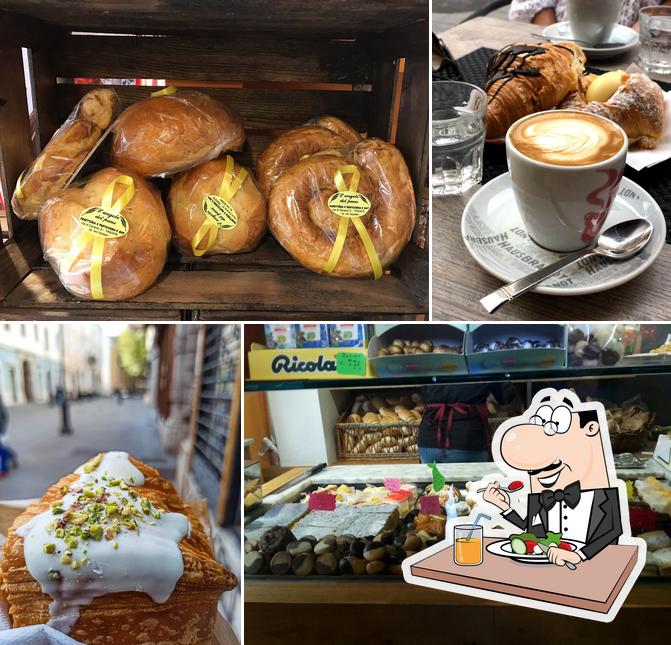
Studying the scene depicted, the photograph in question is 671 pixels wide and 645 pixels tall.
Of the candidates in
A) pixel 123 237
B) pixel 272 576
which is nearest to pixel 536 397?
pixel 272 576

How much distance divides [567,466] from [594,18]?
125 centimetres

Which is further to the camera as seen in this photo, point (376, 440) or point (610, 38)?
point (610, 38)

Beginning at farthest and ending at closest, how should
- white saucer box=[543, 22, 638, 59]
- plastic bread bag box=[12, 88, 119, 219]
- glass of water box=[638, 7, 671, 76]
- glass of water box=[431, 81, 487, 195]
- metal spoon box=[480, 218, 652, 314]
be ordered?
white saucer box=[543, 22, 638, 59] → glass of water box=[638, 7, 671, 76] → glass of water box=[431, 81, 487, 195] → plastic bread bag box=[12, 88, 119, 219] → metal spoon box=[480, 218, 652, 314]

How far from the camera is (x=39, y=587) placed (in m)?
0.81

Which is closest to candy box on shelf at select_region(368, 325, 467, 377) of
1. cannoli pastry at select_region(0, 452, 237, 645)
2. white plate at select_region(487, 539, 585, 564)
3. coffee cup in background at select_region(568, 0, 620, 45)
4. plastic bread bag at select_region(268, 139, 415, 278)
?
plastic bread bag at select_region(268, 139, 415, 278)

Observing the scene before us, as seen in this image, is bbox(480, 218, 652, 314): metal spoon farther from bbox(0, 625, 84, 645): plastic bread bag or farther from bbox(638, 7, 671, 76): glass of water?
bbox(638, 7, 671, 76): glass of water

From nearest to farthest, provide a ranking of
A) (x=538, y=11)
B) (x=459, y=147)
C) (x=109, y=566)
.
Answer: (x=109, y=566) → (x=459, y=147) → (x=538, y=11)

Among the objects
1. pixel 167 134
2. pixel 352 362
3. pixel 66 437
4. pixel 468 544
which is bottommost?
pixel 468 544

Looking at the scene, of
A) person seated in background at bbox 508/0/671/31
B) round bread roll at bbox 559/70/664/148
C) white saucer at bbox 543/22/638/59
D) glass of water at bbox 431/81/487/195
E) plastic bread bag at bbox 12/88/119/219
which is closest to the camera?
plastic bread bag at bbox 12/88/119/219

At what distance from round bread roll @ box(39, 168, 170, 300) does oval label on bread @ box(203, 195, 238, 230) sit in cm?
7

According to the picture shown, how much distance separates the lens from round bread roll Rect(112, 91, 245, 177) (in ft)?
2.95

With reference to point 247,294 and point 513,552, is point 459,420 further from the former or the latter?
point 247,294

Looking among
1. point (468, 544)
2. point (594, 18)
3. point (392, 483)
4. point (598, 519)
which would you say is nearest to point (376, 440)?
point (392, 483)

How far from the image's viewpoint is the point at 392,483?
87 centimetres
